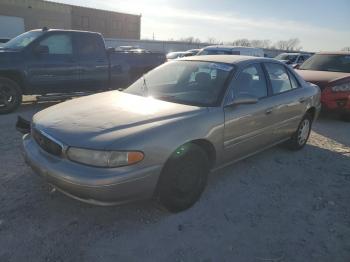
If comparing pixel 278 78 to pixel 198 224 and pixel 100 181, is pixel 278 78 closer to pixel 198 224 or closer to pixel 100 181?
pixel 198 224

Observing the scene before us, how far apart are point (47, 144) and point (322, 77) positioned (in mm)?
7259

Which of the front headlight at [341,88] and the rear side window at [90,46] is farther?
the rear side window at [90,46]

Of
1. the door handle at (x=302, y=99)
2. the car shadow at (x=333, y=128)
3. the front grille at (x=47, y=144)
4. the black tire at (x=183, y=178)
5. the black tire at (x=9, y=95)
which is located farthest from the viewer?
the black tire at (x=9, y=95)

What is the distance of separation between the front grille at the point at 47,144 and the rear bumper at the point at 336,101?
676 centimetres

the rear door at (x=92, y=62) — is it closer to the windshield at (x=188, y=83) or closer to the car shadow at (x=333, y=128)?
the windshield at (x=188, y=83)

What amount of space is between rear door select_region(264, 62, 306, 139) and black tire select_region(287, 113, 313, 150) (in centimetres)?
19

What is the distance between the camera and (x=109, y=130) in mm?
3018

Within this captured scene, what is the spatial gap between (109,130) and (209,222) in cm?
133

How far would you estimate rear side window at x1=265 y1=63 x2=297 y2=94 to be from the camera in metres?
4.69

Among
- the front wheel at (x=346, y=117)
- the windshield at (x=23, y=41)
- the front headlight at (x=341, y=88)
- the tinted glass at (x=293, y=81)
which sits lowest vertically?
the front wheel at (x=346, y=117)

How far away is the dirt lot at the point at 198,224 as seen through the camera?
2838 mm

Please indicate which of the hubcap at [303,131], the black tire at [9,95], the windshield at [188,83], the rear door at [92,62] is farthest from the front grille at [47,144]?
the rear door at [92,62]

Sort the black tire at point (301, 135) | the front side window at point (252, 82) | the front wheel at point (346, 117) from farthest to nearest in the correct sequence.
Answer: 1. the front wheel at point (346, 117)
2. the black tire at point (301, 135)
3. the front side window at point (252, 82)

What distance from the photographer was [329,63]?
934cm
